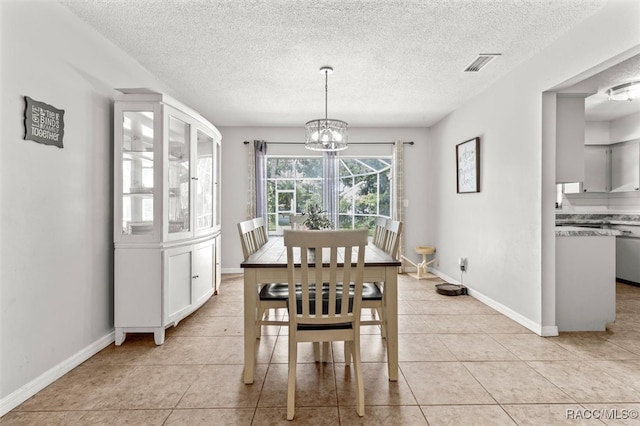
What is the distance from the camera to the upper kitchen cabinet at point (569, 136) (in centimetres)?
297

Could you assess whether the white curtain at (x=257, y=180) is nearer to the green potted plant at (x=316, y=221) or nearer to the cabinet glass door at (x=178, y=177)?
the cabinet glass door at (x=178, y=177)

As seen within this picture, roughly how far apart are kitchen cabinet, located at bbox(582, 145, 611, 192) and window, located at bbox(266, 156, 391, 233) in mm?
2900

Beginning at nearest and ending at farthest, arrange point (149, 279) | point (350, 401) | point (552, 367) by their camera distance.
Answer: point (350, 401) → point (552, 367) → point (149, 279)

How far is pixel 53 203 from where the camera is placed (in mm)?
2166

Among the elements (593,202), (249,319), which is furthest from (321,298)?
(593,202)

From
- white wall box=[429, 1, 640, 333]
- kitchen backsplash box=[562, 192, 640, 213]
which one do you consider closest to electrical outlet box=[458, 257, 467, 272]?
white wall box=[429, 1, 640, 333]

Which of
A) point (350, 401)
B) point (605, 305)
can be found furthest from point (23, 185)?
point (605, 305)

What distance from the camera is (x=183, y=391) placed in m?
2.04

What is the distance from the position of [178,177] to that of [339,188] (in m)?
2.98

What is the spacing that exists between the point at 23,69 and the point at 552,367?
3.90 m

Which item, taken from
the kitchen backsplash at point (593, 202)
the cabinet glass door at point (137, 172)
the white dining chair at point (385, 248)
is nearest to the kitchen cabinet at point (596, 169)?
the kitchen backsplash at point (593, 202)

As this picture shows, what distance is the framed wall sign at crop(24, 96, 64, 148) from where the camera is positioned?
197 cm

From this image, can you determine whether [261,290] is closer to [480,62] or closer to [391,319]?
[391,319]

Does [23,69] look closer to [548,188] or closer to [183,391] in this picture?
[183,391]
